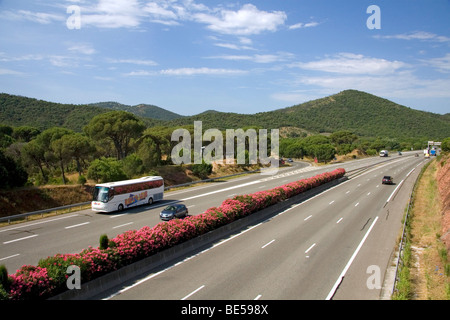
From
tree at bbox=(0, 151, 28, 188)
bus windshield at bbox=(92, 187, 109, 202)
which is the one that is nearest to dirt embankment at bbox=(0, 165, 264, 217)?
tree at bbox=(0, 151, 28, 188)

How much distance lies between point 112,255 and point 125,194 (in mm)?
17263

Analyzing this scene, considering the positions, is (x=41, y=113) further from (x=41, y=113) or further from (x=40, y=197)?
(x=40, y=197)

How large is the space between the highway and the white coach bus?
92 centimetres

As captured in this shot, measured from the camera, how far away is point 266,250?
1848cm

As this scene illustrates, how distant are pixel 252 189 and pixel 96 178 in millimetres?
19932

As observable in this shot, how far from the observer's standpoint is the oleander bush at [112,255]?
1102cm

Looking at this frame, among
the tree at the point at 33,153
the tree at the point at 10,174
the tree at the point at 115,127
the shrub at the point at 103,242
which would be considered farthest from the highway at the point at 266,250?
the tree at the point at 115,127

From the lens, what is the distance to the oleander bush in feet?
36.1

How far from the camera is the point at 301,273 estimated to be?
14922mm

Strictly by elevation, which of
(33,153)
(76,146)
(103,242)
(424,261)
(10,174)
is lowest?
(424,261)

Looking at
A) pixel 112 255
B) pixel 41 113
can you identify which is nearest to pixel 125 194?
pixel 112 255

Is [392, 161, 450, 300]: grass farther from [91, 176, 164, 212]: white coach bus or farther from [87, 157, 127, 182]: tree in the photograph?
[87, 157, 127, 182]: tree
